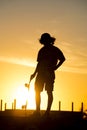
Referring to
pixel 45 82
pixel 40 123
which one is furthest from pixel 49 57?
pixel 40 123

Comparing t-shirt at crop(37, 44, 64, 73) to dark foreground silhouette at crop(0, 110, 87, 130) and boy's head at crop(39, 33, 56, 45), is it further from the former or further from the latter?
dark foreground silhouette at crop(0, 110, 87, 130)

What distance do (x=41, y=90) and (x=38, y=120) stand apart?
124 cm

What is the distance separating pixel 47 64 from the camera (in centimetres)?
1478

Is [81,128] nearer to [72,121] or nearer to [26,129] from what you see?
[72,121]

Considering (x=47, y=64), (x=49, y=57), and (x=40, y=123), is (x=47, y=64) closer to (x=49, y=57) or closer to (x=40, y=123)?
(x=49, y=57)

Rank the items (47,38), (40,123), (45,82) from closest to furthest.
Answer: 1. (40,123)
2. (47,38)
3. (45,82)

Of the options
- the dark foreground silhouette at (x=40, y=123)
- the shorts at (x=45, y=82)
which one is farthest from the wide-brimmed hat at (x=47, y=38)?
the dark foreground silhouette at (x=40, y=123)

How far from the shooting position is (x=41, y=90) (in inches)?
587

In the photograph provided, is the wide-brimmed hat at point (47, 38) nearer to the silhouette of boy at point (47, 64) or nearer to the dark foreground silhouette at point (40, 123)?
the silhouette of boy at point (47, 64)

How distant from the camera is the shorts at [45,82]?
14766 mm

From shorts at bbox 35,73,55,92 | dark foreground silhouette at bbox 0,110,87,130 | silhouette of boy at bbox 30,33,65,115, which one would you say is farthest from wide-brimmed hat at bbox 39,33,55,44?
dark foreground silhouette at bbox 0,110,87,130

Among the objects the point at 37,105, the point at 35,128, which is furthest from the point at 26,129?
the point at 37,105

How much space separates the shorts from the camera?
14766 mm

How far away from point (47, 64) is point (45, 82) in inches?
25.7
